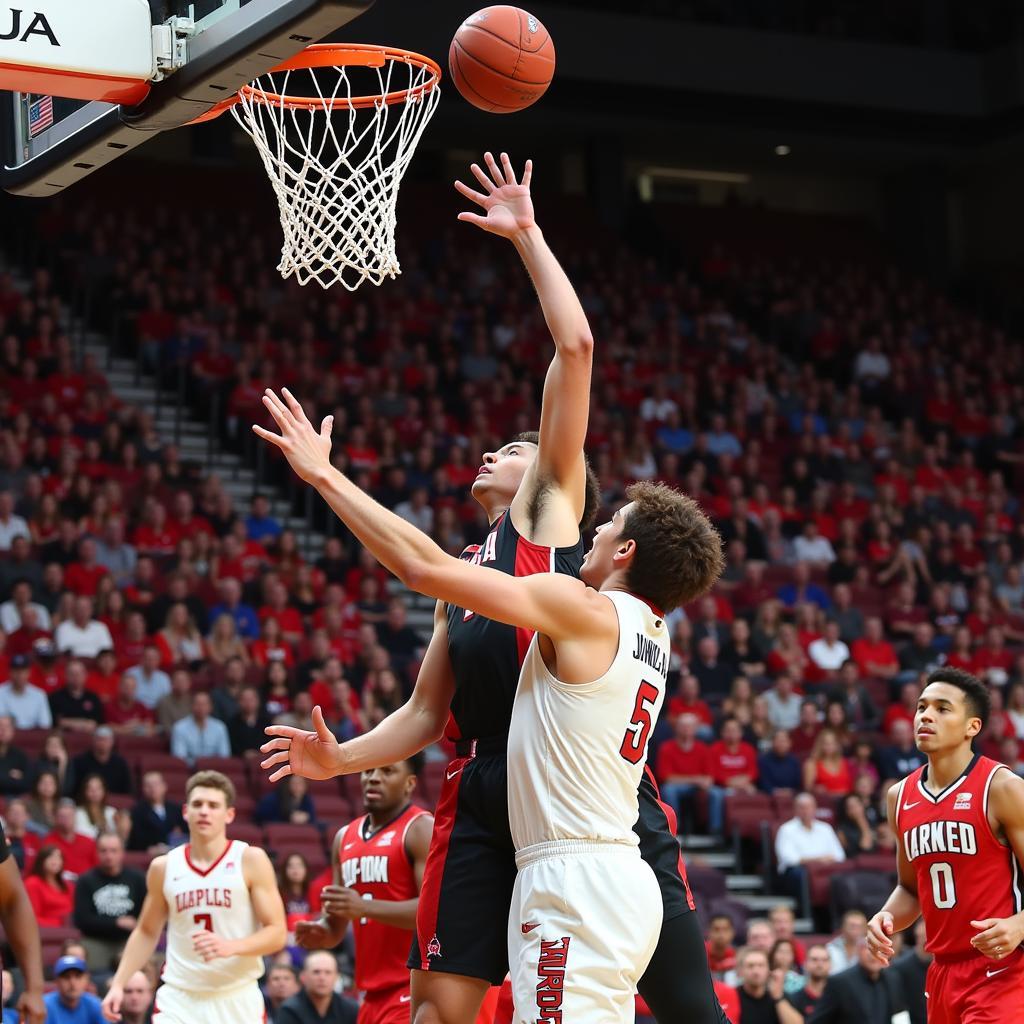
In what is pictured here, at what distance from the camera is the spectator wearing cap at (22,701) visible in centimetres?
1156

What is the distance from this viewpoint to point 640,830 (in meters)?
4.69

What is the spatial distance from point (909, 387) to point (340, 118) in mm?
15319

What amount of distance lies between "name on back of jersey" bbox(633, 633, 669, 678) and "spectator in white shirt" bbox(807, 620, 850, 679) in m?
11.3

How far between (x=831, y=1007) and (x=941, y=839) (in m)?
2.78

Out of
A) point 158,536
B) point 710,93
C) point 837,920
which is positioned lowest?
point 837,920

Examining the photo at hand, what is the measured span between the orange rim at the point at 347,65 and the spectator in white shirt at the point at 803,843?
764cm

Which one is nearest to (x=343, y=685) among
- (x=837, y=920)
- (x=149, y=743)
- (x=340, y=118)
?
(x=149, y=743)

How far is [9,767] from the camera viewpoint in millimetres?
10766

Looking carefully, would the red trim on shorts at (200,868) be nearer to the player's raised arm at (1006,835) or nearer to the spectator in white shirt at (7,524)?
the player's raised arm at (1006,835)

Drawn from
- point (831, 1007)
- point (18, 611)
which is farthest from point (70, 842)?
point (831, 1007)

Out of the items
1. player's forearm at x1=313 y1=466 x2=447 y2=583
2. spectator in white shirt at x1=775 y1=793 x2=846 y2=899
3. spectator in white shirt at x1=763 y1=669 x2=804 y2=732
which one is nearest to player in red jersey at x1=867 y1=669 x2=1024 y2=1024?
player's forearm at x1=313 y1=466 x2=447 y2=583

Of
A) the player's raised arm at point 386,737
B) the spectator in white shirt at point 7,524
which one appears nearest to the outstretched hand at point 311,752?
the player's raised arm at point 386,737

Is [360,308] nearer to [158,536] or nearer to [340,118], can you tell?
[158,536]

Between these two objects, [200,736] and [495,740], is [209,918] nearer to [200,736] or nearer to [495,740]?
[495,740]
